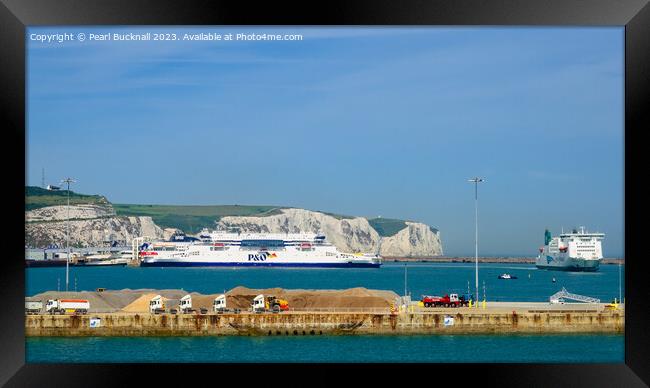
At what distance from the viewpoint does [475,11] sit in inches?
448

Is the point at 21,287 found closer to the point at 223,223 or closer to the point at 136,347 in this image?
the point at 136,347

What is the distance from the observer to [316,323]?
85.8 feet

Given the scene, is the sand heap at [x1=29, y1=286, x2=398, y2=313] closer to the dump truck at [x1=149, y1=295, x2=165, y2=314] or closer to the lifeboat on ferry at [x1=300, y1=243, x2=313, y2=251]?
the dump truck at [x1=149, y1=295, x2=165, y2=314]

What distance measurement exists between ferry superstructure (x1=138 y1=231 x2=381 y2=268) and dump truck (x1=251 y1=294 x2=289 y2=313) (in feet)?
139

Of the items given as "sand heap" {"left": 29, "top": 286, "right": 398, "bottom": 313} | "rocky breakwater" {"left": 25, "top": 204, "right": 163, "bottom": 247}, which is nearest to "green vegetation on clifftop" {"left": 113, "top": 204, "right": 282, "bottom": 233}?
"rocky breakwater" {"left": 25, "top": 204, "right": 163, "bottom": 247}

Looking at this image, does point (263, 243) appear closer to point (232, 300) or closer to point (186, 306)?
point (232, 300)

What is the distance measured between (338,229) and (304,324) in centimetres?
7069

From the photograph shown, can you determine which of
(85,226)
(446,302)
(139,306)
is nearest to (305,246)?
(85,226)

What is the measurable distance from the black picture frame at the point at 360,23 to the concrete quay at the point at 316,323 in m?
14.2

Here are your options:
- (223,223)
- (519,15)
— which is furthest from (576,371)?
(223,223)

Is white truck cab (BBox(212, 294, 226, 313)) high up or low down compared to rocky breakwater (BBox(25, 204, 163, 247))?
down

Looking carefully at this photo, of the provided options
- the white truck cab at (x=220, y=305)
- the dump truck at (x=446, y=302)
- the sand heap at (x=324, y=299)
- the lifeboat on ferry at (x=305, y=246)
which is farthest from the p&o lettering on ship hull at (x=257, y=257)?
the dump truck at (x=446, y=302)

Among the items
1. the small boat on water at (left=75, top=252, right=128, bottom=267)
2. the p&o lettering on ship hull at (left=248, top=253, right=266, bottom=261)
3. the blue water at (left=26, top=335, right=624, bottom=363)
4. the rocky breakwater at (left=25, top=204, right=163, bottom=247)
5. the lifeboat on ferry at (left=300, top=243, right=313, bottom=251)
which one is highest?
the rocky breakwater at (left=25, top=204, right=163, bottom=247)

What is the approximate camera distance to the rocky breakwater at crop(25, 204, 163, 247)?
81.2 meters
